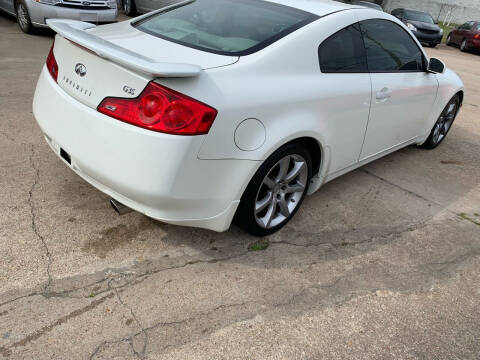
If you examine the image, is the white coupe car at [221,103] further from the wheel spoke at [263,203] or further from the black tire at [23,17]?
the black tire at [23,17]

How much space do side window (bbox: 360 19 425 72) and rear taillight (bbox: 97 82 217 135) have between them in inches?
67.1

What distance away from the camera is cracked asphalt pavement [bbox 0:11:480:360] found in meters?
2.09

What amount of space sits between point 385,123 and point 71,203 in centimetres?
256

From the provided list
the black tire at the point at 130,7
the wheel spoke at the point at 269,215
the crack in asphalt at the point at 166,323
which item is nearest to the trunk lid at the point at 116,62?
the wheel spoke at the point at 269,215

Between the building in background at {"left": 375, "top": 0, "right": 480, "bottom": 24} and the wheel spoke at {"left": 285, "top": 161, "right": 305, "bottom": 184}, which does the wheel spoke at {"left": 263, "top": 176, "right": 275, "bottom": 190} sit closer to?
the wheel spoke at {"left": 285, "top": 161, "right": 305, "bottom": 184}

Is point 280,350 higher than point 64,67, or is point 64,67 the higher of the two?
point 64,67

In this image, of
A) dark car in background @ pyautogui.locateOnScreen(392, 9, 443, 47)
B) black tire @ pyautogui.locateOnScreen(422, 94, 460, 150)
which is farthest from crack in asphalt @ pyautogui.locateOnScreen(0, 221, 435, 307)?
dark car in background @ pyautogui.locateOnScreen(392, 9, 443, 47)

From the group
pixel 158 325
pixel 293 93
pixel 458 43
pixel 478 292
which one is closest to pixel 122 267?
pixel 158 325

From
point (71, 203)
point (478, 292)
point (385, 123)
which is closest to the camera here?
point (478, 292)

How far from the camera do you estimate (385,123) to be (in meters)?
3.52

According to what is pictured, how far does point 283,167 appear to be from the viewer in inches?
109

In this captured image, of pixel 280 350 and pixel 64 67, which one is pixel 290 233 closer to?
pixel 280 350

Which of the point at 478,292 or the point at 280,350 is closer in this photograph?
the point at 280,350

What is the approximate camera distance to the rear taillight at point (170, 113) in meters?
2.08
